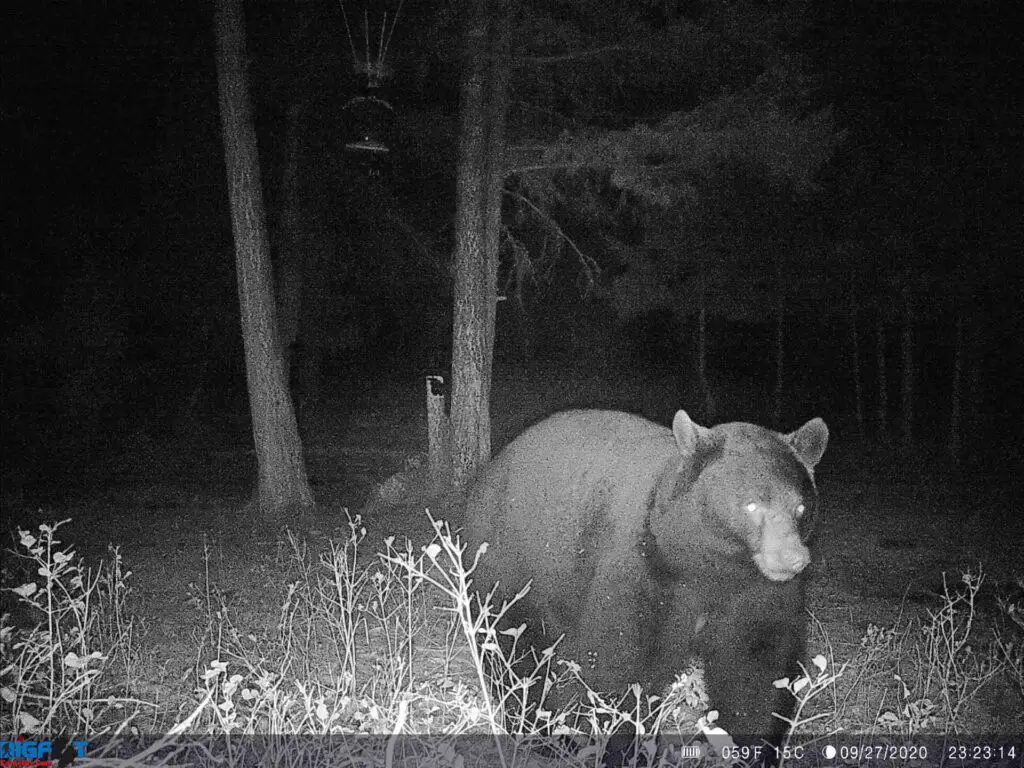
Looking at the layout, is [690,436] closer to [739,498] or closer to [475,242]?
[739,498]

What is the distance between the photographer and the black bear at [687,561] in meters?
3.66

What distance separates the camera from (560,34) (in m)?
10.2

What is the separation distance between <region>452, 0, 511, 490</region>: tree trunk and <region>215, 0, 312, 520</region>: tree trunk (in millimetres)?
1815

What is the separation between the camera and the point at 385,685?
4.88 meters

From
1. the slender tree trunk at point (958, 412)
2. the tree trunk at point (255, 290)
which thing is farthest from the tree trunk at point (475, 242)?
the slender tree trunk at point (958, 412)

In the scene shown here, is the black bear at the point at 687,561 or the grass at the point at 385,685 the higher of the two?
the black bear at the point at 687,561

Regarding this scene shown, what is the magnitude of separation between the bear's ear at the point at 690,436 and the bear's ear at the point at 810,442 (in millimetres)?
422

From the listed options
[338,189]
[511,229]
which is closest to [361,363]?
[338,189]

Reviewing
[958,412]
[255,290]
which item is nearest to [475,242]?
[255,290]

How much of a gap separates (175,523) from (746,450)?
771 centimetres

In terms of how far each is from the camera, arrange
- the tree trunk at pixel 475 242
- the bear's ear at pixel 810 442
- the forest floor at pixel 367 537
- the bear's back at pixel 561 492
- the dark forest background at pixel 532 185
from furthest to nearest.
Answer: the dark forest background at pixel 532 185, the tree trunk at pixel 475 242, the forest floor at pixel 367 537, the bear's back at pixel 561 492, the bear's ear at pixel 810 442

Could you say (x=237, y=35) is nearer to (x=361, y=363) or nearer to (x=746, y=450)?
(x=746, y=450)

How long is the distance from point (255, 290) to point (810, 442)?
690 cm

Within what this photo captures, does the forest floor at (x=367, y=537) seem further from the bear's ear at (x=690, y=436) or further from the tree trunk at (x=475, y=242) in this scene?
the bear's ear at (x=690, y=436)
